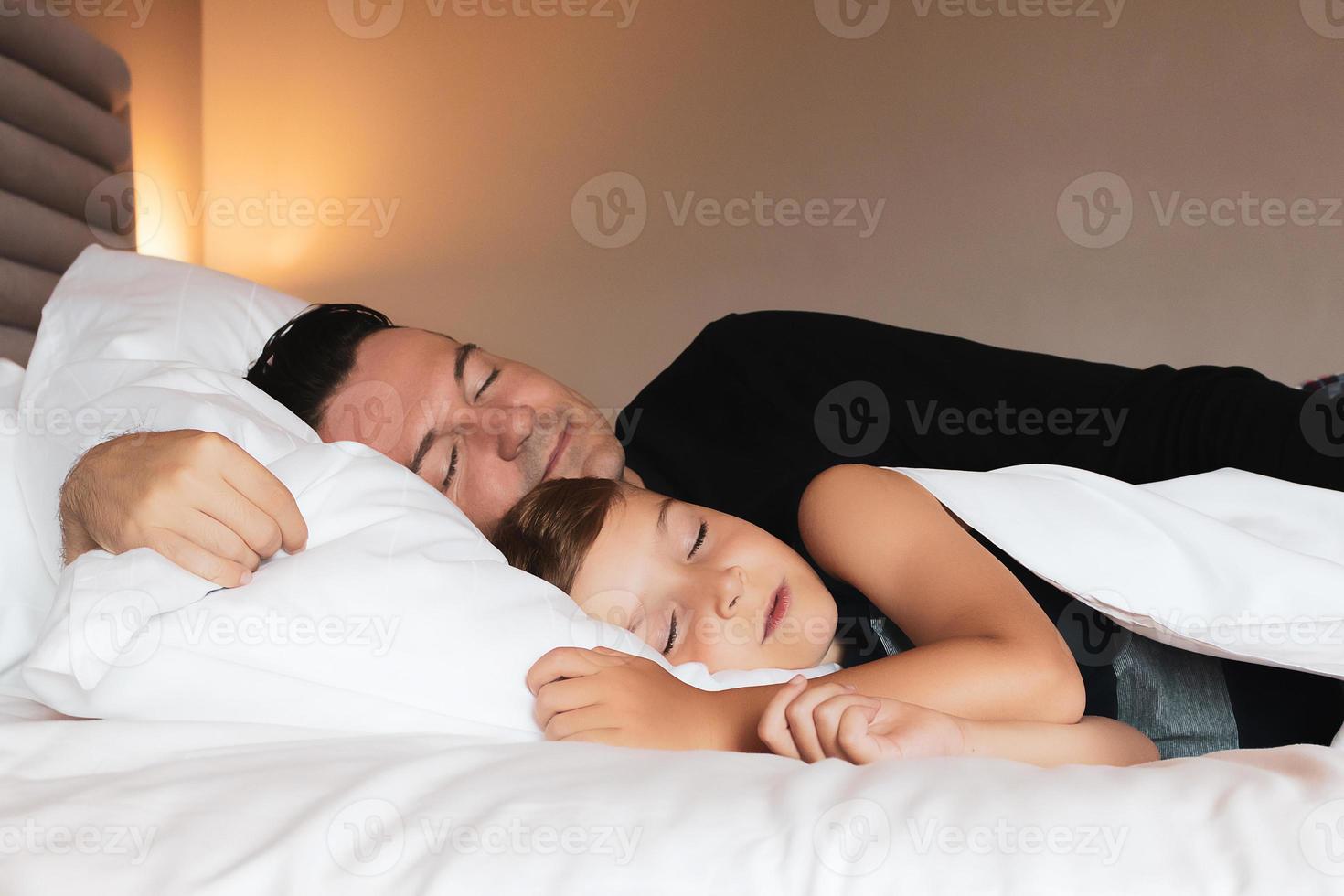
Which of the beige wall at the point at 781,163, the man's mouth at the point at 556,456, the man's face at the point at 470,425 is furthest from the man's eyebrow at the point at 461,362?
the beige wall at the point at 781,163

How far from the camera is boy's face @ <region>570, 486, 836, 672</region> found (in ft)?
3.12

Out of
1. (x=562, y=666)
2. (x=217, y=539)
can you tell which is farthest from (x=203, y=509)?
(x=562, y=666)

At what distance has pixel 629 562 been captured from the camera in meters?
1.00

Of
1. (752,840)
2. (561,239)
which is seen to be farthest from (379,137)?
(752,840)

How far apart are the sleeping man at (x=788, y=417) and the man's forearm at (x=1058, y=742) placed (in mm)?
111

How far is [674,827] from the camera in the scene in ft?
1.55

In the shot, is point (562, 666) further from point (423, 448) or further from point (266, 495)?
point (423, 448)

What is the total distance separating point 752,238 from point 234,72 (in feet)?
5.45

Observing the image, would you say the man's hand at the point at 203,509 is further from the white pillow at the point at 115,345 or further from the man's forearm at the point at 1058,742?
the man's forearm at the point at 1058,742

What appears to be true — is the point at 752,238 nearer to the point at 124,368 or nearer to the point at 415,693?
the point at 124,368

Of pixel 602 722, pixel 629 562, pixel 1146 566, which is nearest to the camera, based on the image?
pixel 602 722

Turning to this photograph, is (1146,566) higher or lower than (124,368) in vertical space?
higher

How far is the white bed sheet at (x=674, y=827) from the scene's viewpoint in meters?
0.43

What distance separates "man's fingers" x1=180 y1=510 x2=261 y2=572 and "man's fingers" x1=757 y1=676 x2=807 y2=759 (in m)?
0.39
